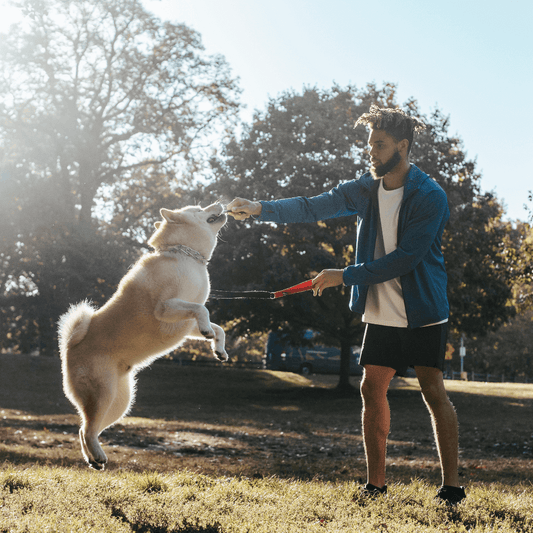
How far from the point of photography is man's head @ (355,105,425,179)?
3.86m

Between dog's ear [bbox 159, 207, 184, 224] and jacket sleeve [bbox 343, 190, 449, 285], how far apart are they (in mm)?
1179

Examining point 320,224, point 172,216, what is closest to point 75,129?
point 320,224

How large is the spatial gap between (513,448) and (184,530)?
8897 mm

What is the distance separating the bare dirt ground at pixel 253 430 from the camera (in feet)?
23.9

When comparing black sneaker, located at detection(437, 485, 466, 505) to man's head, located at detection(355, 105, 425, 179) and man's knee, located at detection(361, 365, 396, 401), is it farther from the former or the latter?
man's head, located at detection(355, 105, 425, 179)

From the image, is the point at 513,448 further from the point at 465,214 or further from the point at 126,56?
the point at 126,56

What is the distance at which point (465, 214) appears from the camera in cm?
1942

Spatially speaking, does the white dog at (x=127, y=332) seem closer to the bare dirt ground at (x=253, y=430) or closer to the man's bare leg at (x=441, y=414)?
the man's bare leg at (x=441, y=414)

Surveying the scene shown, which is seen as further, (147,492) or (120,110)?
(120,110)

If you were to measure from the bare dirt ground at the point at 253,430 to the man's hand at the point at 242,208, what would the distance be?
3448 millimetres

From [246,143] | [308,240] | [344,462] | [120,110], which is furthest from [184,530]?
[120,110]

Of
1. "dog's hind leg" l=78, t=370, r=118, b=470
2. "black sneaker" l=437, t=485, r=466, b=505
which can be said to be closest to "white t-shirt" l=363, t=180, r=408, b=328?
"black sneaker" l=437, t=485, r=466, b=505

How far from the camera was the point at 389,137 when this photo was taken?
3.90m

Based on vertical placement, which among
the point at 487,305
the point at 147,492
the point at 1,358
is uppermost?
the point at 487,305
